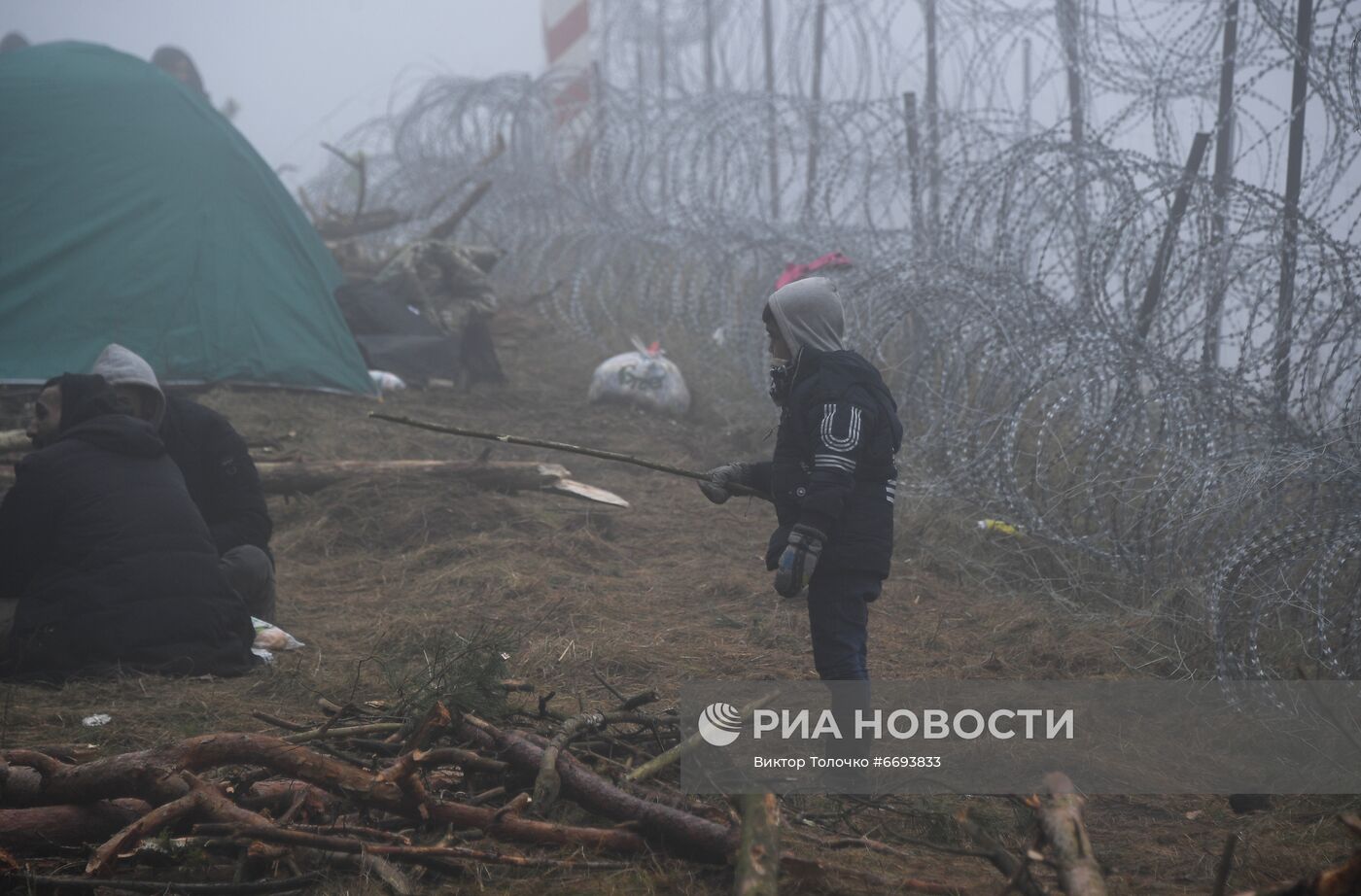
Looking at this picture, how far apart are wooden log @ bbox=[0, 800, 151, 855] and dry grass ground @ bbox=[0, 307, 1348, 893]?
0.60 m

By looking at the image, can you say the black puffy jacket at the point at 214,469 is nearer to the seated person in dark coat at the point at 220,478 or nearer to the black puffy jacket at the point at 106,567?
the seated person in dark coat at the point at 220,478

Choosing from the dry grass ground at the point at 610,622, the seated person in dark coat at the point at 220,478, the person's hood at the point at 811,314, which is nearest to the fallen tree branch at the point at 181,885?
the dry grass ground at the point at 610,622

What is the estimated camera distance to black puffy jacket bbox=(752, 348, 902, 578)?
3.25 metres

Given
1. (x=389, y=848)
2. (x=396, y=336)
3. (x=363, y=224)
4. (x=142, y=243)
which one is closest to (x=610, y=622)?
(x=389, y=848)

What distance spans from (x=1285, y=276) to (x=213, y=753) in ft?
16.2

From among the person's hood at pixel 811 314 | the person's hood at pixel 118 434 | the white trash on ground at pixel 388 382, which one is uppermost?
the person's hood at pixel 811 314

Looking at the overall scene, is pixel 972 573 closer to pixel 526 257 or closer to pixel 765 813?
pixel 765 813

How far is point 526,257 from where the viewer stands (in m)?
12.5

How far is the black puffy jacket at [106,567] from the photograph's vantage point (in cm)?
386

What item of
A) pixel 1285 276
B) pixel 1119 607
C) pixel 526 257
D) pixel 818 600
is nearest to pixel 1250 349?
pixel 1285 276

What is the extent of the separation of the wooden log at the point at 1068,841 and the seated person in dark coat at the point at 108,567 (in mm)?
2874

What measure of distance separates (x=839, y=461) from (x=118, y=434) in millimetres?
2520

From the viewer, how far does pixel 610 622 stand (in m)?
4.89

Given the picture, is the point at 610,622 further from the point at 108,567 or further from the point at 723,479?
the point at 108,567
